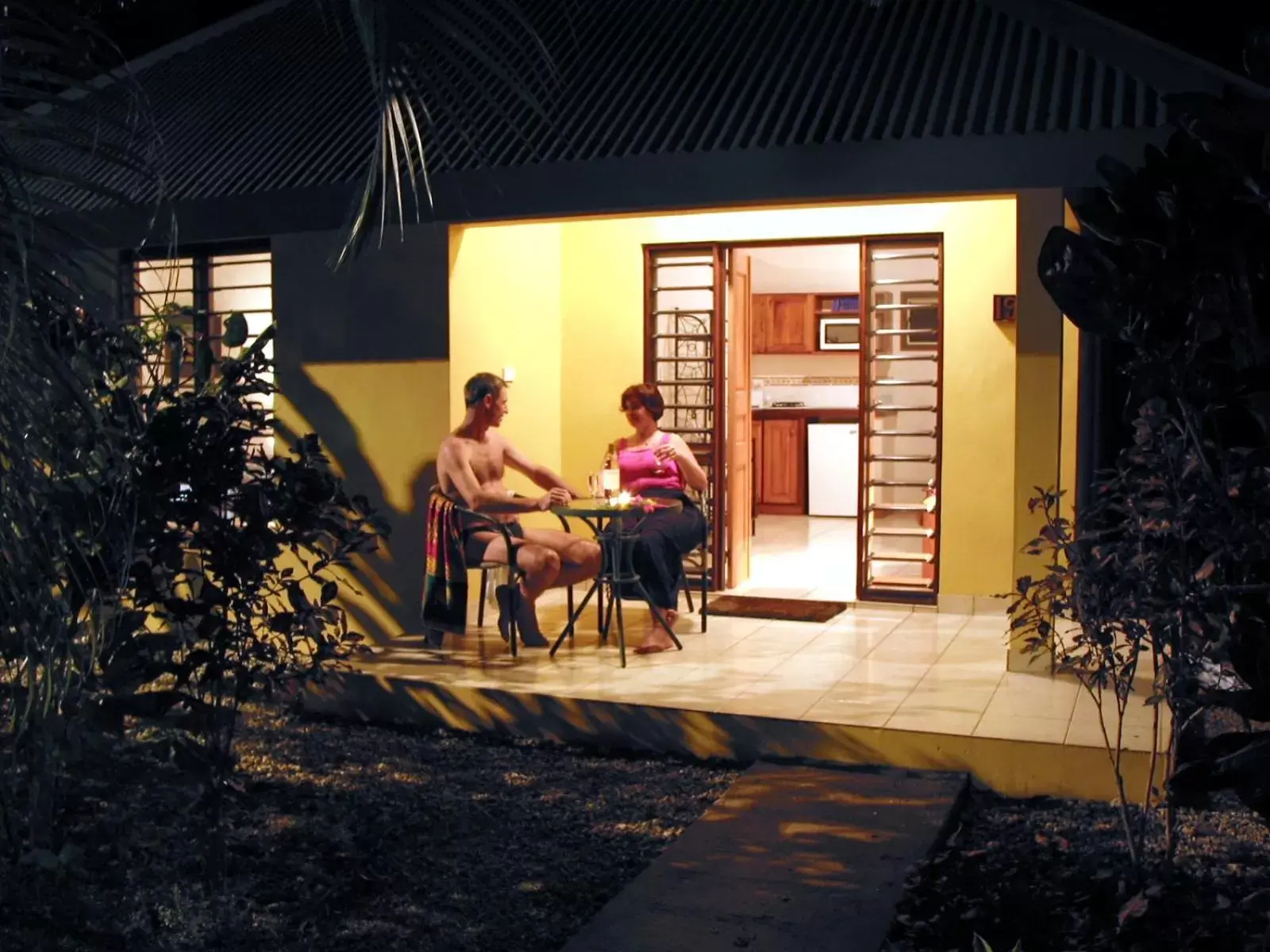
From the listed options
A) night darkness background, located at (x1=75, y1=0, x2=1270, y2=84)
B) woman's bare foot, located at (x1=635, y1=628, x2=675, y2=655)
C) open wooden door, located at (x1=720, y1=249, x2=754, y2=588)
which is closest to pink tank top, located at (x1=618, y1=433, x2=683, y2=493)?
woman's bare foot, located at (x1=635, y1=628, x2=675, y2=655)

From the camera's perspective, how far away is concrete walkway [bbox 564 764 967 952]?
362cm

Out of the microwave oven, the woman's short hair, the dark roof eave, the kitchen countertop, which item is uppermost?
the dark roof eave

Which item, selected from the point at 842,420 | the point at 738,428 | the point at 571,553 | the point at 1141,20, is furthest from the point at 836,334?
the point at 571,553

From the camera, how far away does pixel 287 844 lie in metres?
4.44

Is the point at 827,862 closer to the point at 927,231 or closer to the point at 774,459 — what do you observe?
the point at 927,231

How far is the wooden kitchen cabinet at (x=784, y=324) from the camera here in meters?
14.3

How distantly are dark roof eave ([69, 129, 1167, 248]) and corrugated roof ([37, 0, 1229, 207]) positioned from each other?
73mm

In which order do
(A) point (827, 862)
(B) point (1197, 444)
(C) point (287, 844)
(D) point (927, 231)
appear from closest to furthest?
(B) point (1197, 444), (A) point (827, 862), (C) point (287, 844), (D) point (927, 231)

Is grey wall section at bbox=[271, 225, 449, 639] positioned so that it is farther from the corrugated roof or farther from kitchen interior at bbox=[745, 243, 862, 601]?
kitchen interior at bbox=[745, 243, 862, 601]

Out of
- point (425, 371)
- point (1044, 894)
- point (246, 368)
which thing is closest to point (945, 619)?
point (425, 371)

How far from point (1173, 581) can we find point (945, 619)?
14.6ft

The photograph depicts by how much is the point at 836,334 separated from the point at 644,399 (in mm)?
7344

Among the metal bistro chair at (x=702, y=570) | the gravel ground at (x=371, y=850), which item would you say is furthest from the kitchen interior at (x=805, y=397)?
the gravel ground at (x=371, y=850)

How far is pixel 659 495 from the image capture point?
7.40m
